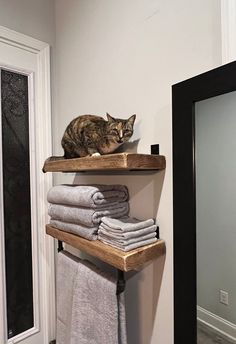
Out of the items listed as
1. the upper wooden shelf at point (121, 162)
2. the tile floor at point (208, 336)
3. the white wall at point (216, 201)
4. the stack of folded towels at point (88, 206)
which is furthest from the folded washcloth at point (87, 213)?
the tile floor at point (208, 336)

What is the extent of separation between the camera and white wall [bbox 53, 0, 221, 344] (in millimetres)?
692

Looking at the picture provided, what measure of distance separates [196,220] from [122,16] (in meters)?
0.80

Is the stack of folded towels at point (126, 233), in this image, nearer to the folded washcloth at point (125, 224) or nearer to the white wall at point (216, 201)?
the folded washcloth at point (125, 224)

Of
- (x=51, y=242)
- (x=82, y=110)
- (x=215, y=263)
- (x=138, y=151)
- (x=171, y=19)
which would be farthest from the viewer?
(x=51, y=242)

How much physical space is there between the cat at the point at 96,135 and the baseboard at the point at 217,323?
21.5 inches

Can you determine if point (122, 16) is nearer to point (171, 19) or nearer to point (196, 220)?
point (171, 19)

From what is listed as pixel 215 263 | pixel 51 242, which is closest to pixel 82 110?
pixel 51 242

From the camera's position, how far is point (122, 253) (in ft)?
2.27

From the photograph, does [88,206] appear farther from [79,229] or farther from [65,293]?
[65,293]

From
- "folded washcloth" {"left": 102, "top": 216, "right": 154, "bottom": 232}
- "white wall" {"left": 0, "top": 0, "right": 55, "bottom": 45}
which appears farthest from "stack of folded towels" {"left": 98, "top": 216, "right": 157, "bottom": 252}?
"white wall" {"left": 0, "top": 0, "right": 55, "bottom": 45}

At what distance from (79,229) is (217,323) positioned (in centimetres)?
50

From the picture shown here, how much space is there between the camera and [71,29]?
1.20 meters

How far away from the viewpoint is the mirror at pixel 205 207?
60cm

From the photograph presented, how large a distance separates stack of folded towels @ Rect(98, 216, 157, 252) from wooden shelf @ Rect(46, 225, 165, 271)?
2cm
